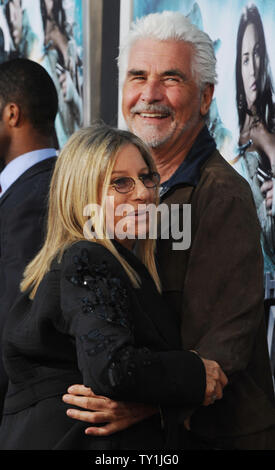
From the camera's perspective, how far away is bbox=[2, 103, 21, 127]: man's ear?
2752 millimetres

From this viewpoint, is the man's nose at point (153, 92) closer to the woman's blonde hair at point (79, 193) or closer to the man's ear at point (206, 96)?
the man's ear at point (206, 96)

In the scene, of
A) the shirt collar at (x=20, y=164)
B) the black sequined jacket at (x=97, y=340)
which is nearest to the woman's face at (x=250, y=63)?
the shirt collar at (x=20, y=164)

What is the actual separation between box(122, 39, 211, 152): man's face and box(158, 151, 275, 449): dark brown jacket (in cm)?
30

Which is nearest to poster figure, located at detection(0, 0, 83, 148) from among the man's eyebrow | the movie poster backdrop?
the movie poster backdrop

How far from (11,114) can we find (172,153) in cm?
82

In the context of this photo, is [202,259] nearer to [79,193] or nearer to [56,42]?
[79,193]

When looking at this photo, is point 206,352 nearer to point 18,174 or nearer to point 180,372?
point 180,372

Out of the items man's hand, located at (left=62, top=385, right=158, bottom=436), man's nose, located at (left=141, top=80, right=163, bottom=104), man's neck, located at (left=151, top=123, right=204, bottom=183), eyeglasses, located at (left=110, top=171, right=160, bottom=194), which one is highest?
man's nose, located at (left=141, top=80, right=163, bottom=104)

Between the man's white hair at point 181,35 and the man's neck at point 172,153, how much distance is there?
0.57ft

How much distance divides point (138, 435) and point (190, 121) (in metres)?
1.04

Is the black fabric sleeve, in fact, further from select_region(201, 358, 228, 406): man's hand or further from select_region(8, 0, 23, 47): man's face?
select_region(8, 0, 23, 47): man's face

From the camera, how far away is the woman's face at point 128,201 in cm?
171

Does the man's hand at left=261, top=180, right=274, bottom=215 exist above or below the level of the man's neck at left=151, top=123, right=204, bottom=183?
below

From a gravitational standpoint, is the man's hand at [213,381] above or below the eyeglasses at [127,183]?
below
